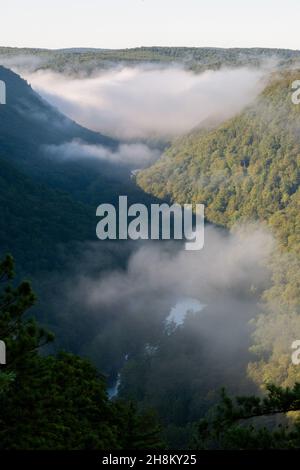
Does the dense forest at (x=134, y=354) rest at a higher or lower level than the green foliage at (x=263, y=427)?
higher

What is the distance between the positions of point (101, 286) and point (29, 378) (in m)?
156

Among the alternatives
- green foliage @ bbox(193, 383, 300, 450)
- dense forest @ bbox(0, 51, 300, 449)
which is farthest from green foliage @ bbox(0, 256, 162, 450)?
green foliage @ bbox(193, 383, 300, 450)

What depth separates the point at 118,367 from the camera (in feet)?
456

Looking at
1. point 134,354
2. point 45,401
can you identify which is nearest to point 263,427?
point 45,401

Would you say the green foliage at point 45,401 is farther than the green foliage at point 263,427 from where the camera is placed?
Yes

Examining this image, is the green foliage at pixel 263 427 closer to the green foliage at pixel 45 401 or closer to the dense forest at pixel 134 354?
the dense forest at pixel 134 354

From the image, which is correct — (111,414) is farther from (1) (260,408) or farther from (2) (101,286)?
(2) (101,286)

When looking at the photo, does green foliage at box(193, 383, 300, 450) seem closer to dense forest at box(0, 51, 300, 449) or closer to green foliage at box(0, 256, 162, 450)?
dense forest at box(0, 51, 300, 449)

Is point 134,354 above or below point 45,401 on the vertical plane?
above

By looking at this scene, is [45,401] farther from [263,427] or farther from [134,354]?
[134,354]

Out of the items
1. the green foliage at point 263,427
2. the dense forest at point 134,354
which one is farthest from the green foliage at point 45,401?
the green foliage at point 263,427

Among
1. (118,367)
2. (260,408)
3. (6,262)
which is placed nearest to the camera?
(260,408)

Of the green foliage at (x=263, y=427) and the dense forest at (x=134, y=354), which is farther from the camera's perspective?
the dense forest at (x=134, y=354)

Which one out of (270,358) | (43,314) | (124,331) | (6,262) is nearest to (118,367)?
(124,331)
